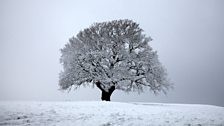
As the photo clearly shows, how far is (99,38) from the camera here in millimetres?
28656

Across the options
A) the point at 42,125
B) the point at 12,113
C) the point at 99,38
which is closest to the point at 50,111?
the point at 12,113

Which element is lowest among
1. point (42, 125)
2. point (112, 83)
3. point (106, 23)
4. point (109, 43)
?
point (42, 125)

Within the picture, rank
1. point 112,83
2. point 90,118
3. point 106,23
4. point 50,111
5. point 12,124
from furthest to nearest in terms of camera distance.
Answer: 1. point 106,23
2. point 112,83
3. point 50,111
4. point 90,118
5. point 12,124

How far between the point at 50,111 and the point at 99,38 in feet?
52.8

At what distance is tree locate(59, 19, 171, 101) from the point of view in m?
27.5

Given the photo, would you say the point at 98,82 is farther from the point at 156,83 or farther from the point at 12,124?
the point at 12,124

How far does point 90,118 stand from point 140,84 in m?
17.5

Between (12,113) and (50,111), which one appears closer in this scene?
(12,113)

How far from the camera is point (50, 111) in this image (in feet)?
45.5

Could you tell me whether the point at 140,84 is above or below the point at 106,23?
below

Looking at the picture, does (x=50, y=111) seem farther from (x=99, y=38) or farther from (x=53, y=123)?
(x=99, y=38)

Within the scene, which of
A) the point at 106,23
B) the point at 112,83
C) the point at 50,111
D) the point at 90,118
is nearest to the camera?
the point at 90,118

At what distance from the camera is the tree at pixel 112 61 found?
27.5 meters

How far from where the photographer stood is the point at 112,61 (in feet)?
93.6
